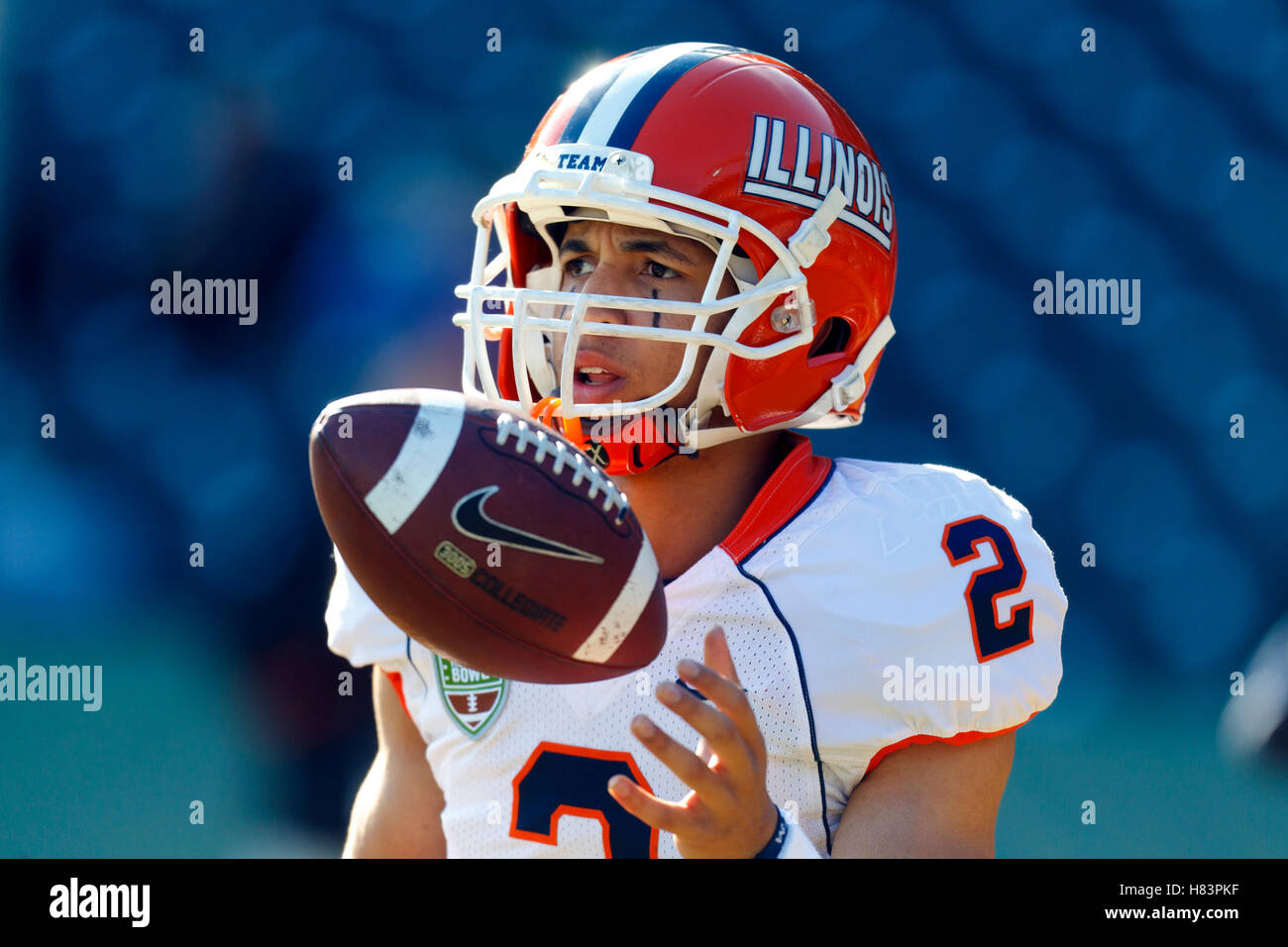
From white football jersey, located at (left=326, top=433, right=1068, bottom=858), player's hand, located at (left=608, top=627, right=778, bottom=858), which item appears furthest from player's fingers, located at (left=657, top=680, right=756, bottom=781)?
white football jersey, located at (left=326, top=433, right=1068, bottom=858)

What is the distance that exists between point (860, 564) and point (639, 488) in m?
0.26

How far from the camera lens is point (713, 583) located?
135cm

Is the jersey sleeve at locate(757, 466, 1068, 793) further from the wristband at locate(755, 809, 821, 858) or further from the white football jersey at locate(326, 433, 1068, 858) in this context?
the wristband at locate(755, 809, 821, 858)

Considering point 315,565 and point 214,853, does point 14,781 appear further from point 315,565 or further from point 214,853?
point 315,565

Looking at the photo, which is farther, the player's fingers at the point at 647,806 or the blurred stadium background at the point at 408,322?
the blurred stadium background at the point at 408,322

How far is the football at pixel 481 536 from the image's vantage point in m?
1.14

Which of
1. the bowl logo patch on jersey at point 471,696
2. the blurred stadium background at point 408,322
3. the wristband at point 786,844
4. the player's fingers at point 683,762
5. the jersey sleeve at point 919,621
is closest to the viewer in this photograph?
the player's fingers at point 683,762

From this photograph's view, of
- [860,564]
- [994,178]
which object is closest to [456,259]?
[994,178]

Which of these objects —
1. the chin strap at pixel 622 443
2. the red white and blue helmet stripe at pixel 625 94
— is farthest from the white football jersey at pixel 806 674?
the red white and blue helmet stripe at pixel 625 94

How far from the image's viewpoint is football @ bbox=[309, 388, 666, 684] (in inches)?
44.8

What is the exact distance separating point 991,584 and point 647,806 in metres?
0.49

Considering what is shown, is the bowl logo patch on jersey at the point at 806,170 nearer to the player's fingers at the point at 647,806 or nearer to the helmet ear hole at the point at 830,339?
the helmet ear hole at the point at 830,339

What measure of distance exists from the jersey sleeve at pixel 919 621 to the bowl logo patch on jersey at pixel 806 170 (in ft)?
1.05

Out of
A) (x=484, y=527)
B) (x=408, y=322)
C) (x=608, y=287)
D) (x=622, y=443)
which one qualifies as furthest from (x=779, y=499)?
(x=408, y=322)
